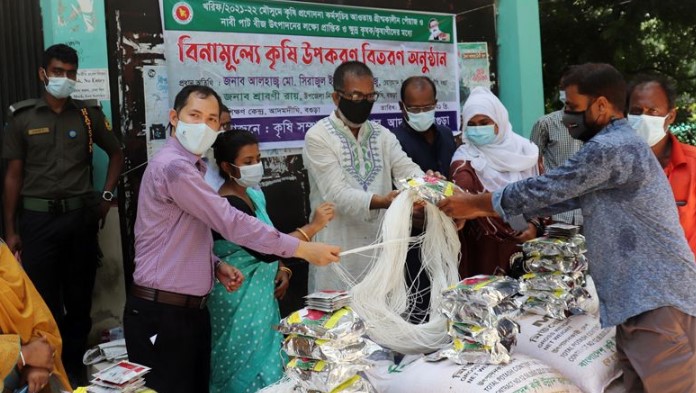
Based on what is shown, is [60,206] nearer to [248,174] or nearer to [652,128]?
[248,174]

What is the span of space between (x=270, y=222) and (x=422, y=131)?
3.93 ft

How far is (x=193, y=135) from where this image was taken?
2.77 meters

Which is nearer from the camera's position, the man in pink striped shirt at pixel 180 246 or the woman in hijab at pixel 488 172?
the man in pink striped shirt at pixel 180 246

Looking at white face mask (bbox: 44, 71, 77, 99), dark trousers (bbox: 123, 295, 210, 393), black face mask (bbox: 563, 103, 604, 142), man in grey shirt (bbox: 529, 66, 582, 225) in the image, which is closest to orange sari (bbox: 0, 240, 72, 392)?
dark trousers (bbox: 123, 295, 210, 393)

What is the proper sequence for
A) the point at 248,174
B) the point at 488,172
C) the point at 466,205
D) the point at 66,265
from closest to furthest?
the point at 466,205 → the point at 248,174 → the point at 488,172 → the point at 66,265

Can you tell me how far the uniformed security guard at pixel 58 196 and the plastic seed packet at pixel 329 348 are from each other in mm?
1917

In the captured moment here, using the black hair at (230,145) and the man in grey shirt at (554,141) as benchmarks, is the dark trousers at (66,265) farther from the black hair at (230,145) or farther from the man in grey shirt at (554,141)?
the man in grey shirt at (554,141)

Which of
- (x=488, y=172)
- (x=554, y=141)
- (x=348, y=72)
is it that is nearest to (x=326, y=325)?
(x=488, y=172)

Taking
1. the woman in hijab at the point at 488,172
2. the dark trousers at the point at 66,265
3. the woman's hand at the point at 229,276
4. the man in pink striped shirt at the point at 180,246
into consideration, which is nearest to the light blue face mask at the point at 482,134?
the woman in hijab at the point at 488,172

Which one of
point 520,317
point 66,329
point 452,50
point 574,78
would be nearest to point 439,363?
point 520,317

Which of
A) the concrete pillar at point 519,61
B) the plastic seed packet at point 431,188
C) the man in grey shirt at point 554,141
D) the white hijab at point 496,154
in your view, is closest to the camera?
the plastic seed packet at point 431,188

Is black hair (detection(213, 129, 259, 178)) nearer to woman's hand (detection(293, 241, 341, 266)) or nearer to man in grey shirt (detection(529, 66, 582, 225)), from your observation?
woman's hand (detection(293, 241, 341, 266))

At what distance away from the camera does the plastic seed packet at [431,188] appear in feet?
9.56

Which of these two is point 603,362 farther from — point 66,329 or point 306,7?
point 306,7
